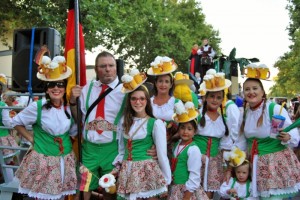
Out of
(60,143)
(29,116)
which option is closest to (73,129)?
(60,143)

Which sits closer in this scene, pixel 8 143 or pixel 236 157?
pixel 236 157

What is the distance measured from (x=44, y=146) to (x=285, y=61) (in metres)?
37.8

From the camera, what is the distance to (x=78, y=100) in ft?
14.8

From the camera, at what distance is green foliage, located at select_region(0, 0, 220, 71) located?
14266 mm

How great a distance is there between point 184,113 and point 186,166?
0.56 metres

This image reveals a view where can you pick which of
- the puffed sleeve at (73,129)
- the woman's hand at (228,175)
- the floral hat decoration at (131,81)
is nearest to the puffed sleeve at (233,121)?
the woman's hand at (228,175)

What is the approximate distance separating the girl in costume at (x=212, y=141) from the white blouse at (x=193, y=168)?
0.36 meters

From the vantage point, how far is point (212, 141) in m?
4.83

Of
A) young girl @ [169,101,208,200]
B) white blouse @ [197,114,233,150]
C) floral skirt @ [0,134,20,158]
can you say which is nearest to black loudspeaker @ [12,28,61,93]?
floral skirt @ [0,134,20,158]

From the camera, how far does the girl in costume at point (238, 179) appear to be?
14.5 ft

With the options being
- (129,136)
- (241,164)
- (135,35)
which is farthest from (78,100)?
(135,35)

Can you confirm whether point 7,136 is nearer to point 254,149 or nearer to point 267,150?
point 254,149

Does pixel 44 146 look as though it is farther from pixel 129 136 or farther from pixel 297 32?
pixel 297 32

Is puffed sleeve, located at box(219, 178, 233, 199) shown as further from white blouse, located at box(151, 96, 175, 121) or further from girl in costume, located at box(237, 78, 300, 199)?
white blouse, located at box(151, 96, 175, 121)
